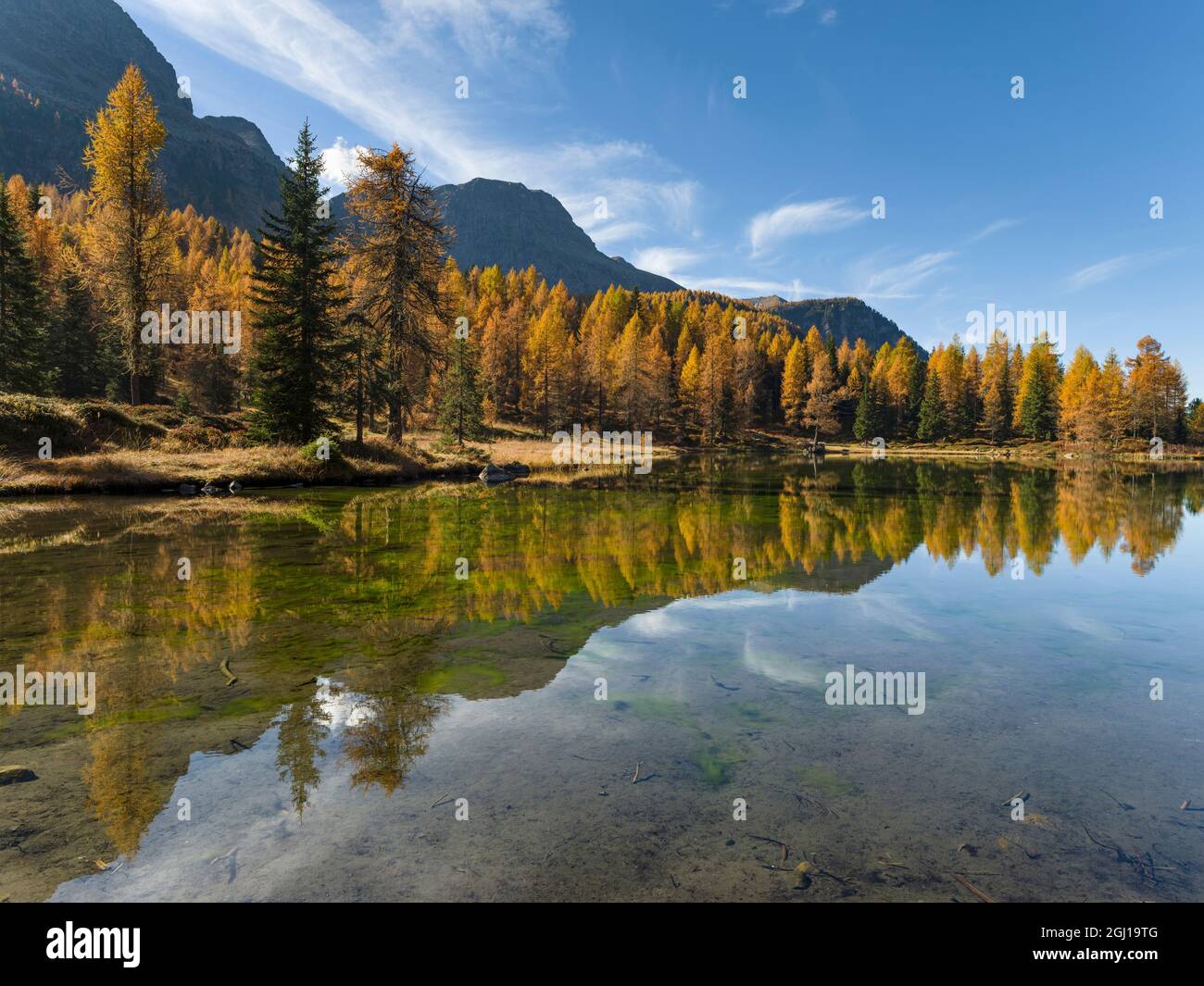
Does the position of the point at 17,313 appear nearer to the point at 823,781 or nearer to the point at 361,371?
the point at 361,371

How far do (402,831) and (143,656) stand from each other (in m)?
4.90

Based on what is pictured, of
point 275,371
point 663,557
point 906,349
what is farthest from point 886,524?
point 906,349

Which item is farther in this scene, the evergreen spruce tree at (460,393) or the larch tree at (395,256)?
the evergreen spruce tree at (460,393)

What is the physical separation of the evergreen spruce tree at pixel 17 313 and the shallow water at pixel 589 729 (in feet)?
110

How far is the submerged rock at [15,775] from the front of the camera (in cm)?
453

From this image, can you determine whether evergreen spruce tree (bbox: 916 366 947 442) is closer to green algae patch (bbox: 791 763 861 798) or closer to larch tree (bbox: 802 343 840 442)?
larch tree (bbox: 802 343 840 442)

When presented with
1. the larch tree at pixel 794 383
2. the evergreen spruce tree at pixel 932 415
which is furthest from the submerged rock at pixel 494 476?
the evergreen spruce tree at pixel 932 415

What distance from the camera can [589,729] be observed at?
5.74 meters

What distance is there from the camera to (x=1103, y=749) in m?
5.48

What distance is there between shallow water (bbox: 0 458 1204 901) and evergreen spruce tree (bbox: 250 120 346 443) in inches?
671

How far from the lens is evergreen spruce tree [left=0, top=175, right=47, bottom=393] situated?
3759 cm
